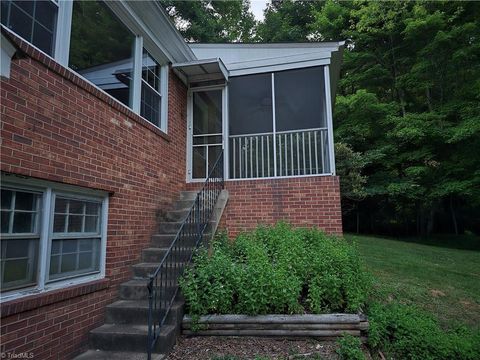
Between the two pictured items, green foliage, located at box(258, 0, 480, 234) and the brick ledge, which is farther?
green foliage, located at box(258, 0, 480, 234)

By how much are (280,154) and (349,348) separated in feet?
13.6

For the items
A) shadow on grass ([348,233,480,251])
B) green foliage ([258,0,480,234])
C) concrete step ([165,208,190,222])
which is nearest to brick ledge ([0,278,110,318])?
concrete step ([165,208,190,222])

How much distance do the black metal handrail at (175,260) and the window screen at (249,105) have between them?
5.88ft

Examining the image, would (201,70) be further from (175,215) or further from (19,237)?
(19,237)

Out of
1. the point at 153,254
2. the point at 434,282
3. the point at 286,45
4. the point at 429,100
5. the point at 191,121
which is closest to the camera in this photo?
the point at 153,254

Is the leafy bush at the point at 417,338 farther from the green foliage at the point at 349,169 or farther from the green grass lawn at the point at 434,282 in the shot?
the green foliage at the point at 349,169

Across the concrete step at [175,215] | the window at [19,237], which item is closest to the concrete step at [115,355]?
the window at [19,237]

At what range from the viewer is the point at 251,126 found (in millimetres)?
7520

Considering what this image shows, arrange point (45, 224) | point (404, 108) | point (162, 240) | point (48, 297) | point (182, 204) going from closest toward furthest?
1. point (48, 297)
2. point (45, 224)
3. point (162, 240)
4. point (182, 204)
5. point (404, 108)

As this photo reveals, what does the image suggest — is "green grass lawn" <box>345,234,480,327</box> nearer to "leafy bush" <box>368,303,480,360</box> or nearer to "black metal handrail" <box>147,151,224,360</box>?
"leafy bush" <box>368,303,480,360</box>

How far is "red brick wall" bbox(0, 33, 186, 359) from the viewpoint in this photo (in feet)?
9.37

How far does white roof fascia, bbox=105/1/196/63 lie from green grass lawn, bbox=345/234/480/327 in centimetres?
589

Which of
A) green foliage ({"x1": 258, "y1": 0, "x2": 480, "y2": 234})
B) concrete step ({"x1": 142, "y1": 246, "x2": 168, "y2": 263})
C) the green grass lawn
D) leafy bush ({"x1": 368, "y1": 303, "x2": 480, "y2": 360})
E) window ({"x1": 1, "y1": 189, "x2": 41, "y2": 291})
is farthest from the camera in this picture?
green foliage ({"x1": 258, "y1": 0, "x2": 480, "y2": 234})

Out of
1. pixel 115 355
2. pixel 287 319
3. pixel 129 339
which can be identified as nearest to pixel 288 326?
pixel 287 319
